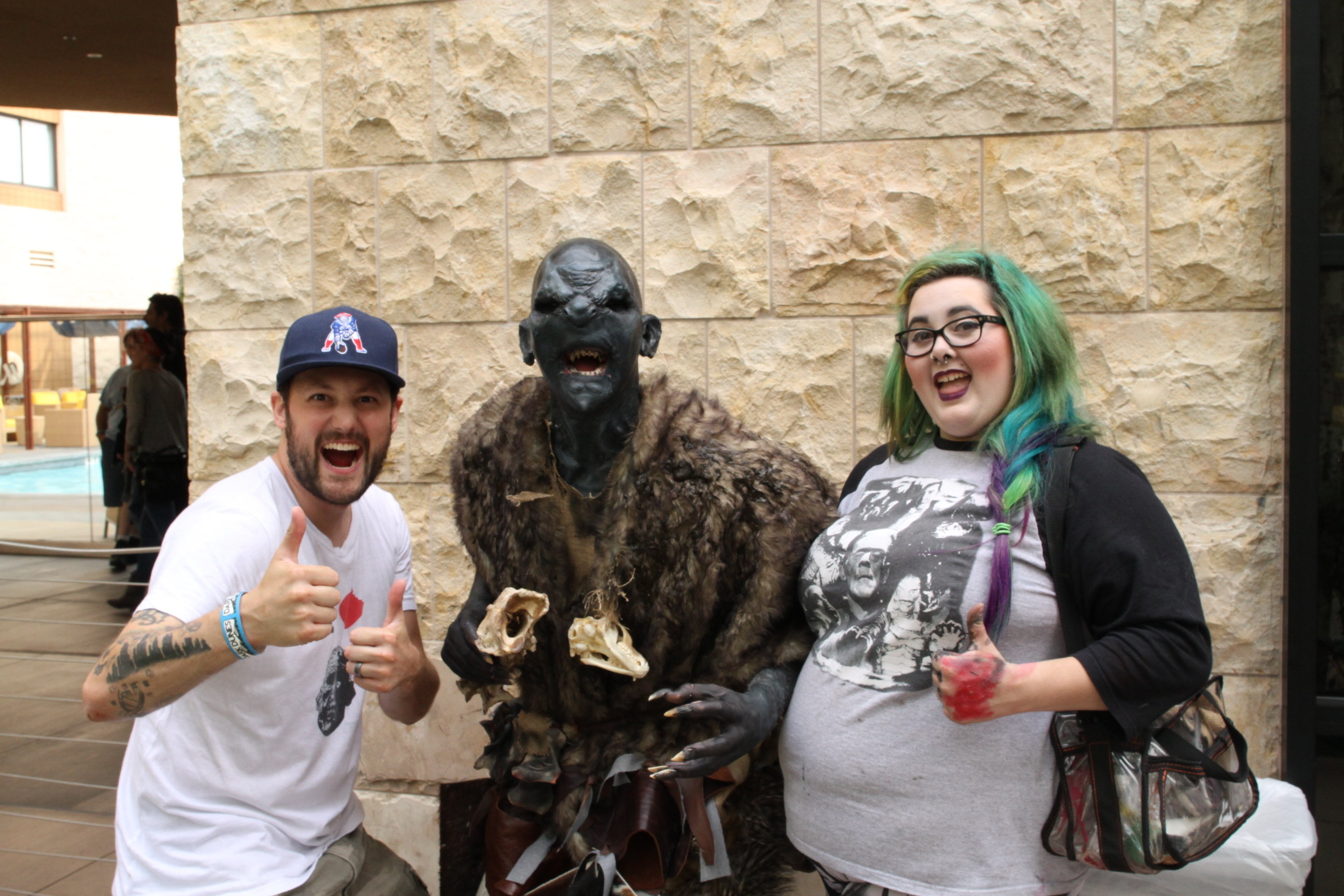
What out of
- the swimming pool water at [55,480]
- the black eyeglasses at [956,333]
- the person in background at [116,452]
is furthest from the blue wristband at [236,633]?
the swimming pool water at [55,480]

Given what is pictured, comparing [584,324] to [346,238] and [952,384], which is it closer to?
[952,384]

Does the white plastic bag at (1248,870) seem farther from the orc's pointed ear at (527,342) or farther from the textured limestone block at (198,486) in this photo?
the textured limestone block at (198,486)

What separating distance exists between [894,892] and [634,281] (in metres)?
1.30

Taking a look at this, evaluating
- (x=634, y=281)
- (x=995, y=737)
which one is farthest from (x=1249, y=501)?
(x=634, y=281)

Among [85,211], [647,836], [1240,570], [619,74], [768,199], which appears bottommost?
[647,836]

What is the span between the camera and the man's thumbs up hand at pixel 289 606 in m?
1.69

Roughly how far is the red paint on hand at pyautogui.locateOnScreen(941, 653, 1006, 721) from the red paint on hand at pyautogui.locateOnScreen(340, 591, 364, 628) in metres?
1.32

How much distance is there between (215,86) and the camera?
12.1 feet

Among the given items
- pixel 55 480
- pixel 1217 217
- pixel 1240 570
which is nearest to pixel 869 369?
pixel 1217 217

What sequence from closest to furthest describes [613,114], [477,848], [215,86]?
1. [477,848]
2. [613,114]
3. [215,86]

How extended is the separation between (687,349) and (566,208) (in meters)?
0.68


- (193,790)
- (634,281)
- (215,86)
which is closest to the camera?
(193,790)

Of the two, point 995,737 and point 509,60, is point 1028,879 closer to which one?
point 995,737

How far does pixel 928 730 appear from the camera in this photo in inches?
67.3
